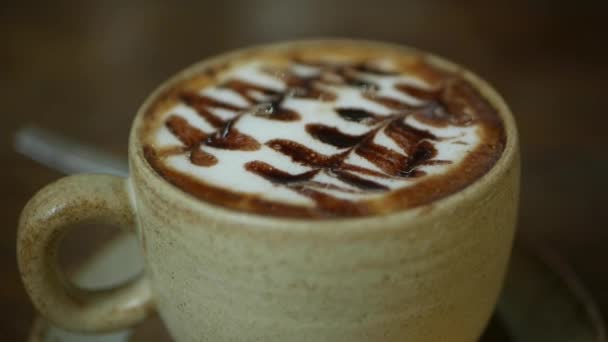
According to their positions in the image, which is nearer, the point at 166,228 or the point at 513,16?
the point at 166,228

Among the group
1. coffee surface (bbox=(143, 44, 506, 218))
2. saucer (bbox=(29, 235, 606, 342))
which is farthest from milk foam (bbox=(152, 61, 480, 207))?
saucer (bbox=(29, 235, 606, 342))

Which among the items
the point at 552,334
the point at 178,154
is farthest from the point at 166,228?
the point at 552,334

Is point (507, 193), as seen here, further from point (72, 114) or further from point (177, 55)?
point (177, 55)

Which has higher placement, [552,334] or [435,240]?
[435,240]

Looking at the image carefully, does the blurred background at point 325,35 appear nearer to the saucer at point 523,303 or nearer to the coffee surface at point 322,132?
the saucer at point 523,303

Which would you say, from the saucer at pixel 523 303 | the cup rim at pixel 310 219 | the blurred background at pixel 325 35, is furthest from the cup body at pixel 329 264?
the blurred background at pixel 325 35

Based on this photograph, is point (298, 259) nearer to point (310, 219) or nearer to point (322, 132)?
point (310, 219)

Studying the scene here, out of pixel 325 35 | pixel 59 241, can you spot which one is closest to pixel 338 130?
pixel 59 241
